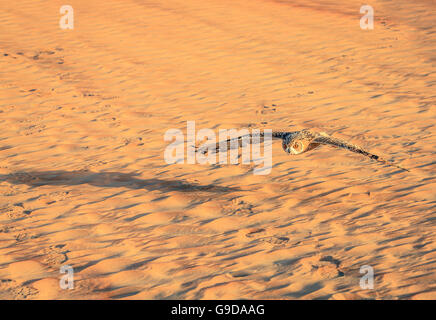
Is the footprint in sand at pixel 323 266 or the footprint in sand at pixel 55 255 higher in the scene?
the footprint in sand at pixel 323 266

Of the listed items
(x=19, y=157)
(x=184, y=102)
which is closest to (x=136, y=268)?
(x=19, y=157)

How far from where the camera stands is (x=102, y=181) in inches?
266

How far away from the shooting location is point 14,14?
14.5 metres

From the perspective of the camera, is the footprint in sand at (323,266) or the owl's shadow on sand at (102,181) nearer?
the footprint in sand at (323,266)

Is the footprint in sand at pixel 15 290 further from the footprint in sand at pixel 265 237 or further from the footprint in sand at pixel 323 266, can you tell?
the footprint in sand at pixel 323 266

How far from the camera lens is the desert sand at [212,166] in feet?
15.8

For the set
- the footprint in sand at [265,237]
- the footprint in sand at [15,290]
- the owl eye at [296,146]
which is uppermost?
the owl eye at [296,146]

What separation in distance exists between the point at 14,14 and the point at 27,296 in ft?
38.9

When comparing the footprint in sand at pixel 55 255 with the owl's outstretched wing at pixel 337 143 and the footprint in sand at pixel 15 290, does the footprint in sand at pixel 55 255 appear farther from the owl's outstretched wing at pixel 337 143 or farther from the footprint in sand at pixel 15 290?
the owl's outstretched wing at pixel 337 143

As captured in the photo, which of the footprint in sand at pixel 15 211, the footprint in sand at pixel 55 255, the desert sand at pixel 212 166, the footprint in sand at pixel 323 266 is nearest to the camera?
the footprint in sand at pixel 323 266

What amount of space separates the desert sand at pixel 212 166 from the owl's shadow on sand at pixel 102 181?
25 mm

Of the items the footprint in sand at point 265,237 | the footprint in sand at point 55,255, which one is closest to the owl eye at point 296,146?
the footprint in sand at point 265,237

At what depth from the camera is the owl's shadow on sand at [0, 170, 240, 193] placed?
21.6 feet

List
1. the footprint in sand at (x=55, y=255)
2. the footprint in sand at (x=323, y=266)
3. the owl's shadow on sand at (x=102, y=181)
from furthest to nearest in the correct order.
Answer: the owl's shadow on sand at (x=102, y=181) < the footprint in sand at (x=55, y=255) < the footprint in sand at (x=323, y=266)
